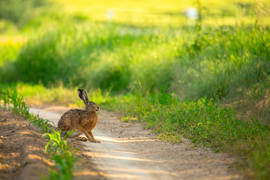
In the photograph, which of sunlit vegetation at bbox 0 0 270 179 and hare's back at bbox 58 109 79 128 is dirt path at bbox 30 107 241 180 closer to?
sunlit vegetation at bbox 0 0 270 179

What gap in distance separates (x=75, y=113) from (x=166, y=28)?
961 cm

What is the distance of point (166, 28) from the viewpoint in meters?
16.2

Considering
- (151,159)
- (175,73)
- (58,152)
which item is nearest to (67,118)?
(58,152)

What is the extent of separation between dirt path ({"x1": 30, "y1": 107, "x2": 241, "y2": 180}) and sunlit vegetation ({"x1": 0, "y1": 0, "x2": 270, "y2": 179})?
1.01 ft

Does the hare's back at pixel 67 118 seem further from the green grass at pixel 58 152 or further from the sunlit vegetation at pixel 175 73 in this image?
the sunlit vegetation at pixel 175 73

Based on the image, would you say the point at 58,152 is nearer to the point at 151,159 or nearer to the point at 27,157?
the point at 27,157

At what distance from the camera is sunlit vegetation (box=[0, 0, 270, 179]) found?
25.0 feet

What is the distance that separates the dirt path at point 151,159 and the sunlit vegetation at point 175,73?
31 cm

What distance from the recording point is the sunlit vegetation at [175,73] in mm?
7617

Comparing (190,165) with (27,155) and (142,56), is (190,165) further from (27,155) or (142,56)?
(142,56)

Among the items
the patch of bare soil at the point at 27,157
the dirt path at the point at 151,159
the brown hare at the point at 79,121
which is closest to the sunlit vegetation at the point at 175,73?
the dirt path at the point at 151,159

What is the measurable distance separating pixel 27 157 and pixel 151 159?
2.01 m

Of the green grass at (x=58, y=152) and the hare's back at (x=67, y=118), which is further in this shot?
the hare's back at (x=67, y=118)

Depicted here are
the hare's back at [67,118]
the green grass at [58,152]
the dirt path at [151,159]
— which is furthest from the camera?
the hare's back at [67,118]
